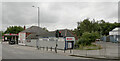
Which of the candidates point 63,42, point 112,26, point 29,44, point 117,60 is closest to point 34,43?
point 29,44

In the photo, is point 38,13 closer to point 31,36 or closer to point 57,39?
point 57,39

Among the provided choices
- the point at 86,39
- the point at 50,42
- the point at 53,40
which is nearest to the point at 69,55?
the point at 86,39

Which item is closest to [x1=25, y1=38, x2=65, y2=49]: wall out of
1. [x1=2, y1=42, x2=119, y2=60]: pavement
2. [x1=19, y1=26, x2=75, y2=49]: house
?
[x1=19, y1=26, x2=75, y2=49]: house

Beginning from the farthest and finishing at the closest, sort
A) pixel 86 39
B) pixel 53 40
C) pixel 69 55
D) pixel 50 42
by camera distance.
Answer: pixel 50 42
pixel 53 40
pixel 86 39
pixel 69 55

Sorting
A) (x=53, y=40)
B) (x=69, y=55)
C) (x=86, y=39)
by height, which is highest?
(x=86, y=39)

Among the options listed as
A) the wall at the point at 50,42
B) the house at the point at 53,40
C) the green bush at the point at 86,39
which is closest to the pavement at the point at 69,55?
the house at the point at 53,40

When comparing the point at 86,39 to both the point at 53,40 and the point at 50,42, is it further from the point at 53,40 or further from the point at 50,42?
the point at 50,42

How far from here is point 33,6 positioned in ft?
136

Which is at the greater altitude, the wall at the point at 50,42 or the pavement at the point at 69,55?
the wall at the point at 50,42

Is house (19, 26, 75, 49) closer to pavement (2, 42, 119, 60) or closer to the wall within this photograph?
the wall

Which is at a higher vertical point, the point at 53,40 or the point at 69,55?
the point at 53,40

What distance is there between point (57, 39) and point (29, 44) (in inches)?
781

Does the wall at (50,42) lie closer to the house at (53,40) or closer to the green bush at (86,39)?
the house at (53,40)

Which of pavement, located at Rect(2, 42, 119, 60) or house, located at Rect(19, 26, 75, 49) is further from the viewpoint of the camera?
house, located at Rect(19, 26, 75, 49)
